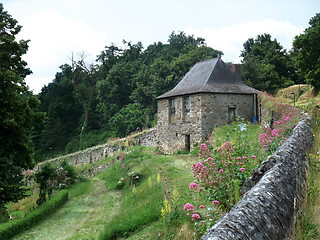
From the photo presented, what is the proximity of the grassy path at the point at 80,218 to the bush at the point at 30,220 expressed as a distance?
25 centimetres

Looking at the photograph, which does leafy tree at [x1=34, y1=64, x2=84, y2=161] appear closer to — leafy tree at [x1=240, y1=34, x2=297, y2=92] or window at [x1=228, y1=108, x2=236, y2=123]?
leafy tree at [x1=240, y1=34, x2=297, y2=92]

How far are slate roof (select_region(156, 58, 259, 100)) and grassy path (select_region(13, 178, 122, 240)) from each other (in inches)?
372

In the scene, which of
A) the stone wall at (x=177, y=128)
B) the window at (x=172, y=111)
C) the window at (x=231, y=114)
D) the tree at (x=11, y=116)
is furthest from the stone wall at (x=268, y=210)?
the window at (x=172, y=111)

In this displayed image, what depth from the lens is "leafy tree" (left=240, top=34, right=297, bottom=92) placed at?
2962 centimetres

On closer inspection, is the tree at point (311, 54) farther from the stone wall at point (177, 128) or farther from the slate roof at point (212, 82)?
the stone wall at point (177, 128)

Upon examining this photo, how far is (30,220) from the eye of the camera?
1125 centimetres

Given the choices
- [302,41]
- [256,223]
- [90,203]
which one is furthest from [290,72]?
[256,223]

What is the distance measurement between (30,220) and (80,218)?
2.15 metres

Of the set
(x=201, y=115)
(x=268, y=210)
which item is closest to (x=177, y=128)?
(x=201, y=115)

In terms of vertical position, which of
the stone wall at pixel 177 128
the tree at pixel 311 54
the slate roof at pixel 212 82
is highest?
the tree at pixel 311 54

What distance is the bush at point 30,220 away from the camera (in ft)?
32.9

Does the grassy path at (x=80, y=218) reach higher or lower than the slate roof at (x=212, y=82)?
Answer: lower

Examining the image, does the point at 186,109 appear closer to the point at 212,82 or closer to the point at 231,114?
the point at 212,82

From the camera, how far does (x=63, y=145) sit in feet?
155
